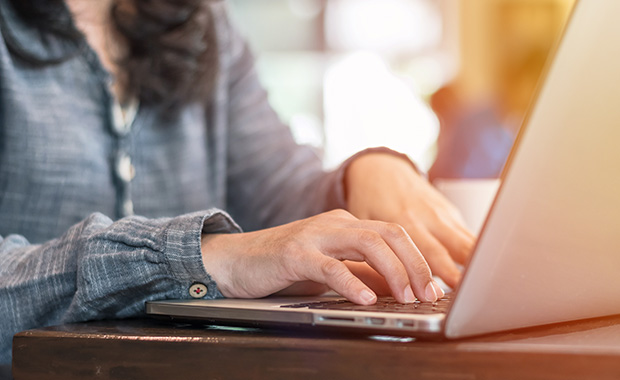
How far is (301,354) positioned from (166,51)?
2.67 ft

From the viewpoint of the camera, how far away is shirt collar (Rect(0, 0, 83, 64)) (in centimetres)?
80

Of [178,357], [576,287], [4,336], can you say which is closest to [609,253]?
[576,287]

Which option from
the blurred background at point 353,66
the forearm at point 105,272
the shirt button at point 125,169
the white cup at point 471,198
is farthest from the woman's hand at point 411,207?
the blurred background at point 353,66

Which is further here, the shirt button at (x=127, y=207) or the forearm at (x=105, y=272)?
the shirt button at (x=127, y=207)

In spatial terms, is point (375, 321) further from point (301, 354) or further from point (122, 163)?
point (122, 163)

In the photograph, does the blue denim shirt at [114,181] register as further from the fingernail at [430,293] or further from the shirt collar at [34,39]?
the fingernail at [430,293]

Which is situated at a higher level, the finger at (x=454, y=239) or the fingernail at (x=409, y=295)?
the fingernail at (x=409, y=295)

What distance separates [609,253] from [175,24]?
34.4 inches

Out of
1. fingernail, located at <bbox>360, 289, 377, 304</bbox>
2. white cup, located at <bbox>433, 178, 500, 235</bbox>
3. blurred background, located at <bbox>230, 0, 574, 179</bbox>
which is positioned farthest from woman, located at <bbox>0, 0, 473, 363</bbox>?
blurred background, located at <bbox>230, 0, 574, 179</bbox>

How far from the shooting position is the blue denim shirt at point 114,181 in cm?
47

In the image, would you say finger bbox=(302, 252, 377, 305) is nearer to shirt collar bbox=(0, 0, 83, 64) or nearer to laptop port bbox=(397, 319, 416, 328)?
laptop port bbox=(397, 319, 416, 328)

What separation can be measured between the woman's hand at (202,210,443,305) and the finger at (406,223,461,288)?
0.52 feet

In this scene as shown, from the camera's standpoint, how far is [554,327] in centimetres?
38

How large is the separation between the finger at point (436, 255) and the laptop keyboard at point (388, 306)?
0.57 feet
